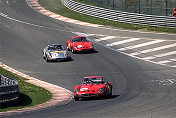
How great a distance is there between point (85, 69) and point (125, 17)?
14.9 meters

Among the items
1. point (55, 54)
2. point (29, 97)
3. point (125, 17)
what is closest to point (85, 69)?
point (55, 54)

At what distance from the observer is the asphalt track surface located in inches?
735

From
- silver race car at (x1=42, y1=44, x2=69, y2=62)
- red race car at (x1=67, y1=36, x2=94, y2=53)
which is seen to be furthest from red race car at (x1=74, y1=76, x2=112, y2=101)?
red race car at (x1=67, y1=36, x2=94, y2=53)

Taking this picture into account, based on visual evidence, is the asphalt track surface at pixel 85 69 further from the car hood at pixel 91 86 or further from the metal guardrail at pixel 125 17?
the metal guardrail at pixel 125 17

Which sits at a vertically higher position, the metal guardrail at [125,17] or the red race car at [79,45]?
the metal guardrail at [125,17]

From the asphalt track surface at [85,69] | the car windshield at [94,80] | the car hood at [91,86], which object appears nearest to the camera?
the asphalt track surface at [85,69]

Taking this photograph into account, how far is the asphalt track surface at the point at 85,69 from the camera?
1867cm

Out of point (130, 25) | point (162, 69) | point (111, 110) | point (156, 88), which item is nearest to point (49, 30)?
point (130, 25)

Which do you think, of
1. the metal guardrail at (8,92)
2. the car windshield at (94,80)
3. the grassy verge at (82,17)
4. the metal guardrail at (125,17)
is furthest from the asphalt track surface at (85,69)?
the metal guardrail at (125,17)

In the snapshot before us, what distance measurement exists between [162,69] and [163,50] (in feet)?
20.6

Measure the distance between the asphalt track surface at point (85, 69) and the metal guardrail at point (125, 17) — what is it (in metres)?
2.48

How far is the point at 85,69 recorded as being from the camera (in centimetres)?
3247

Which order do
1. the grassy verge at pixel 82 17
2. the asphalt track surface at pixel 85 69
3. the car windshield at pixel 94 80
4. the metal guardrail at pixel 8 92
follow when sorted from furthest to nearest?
the grassy verge at pixel 82 17 < the car windshield at pixel 94 80 < the metal guardrail at pixel 8 92 < the asphalt track surface at pixel 85 69

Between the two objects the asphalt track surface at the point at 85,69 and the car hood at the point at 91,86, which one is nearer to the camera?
the asphalt track surface at the point at 85,69
